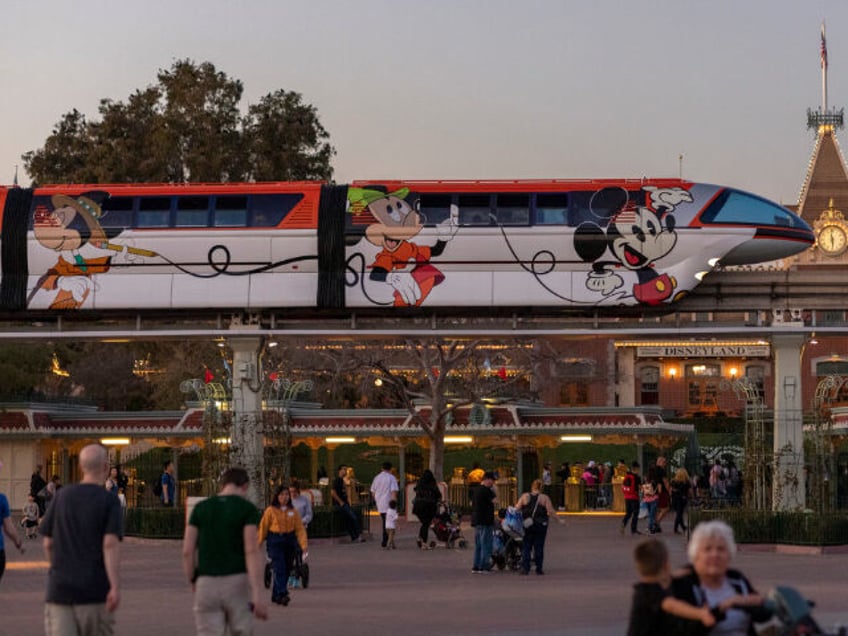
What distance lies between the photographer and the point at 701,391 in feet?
309

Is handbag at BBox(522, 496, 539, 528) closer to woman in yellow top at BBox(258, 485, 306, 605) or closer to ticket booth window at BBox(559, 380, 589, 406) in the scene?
woman in yellow top at BBox(258, 485, 306, 605)

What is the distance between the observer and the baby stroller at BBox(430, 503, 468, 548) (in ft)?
112

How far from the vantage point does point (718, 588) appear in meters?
9.69

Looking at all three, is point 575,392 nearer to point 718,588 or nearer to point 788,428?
point 788,428

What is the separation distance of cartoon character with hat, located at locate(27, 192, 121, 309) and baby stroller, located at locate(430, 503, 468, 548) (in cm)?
771

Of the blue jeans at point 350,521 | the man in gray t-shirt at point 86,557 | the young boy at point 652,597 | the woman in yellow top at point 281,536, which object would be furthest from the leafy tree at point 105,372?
the young boy at point 652,597

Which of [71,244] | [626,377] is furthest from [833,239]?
[71,244]

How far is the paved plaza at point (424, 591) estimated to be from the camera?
1877cm

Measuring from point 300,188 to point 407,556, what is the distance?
680 centimetres

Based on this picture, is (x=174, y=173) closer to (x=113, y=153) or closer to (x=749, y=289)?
(x=113, y=153)

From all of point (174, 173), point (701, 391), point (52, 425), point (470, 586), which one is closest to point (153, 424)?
point (52, 425)

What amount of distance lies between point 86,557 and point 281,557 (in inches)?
384

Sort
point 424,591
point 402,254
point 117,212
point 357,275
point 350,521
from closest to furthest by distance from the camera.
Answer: point 424,591 < point 402,254 < point 357,275 < point 117,212 < point 350,521

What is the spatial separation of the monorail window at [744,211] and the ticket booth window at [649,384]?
61.9 meters
